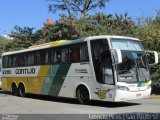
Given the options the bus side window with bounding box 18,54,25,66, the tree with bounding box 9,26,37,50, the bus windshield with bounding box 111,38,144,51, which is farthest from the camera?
the tree with bounding box 9,26,37,50

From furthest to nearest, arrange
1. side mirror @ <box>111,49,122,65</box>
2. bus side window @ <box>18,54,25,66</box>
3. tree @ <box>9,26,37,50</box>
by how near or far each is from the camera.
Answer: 1. tree @ <box>9,26,37,50</box>
2. bus side window @ <box>18,54,25,66</box>
3. side mirror @ <box>111,49,122,65</box>

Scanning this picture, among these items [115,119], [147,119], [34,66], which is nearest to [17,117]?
[115,119]

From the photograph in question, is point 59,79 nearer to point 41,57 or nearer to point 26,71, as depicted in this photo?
point 41,57

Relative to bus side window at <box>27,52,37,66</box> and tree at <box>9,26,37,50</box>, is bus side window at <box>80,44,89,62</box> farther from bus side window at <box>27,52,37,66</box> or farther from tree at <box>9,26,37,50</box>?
tree at <box>9,26,37,50</box>

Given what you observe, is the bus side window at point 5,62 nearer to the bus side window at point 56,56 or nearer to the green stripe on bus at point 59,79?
the green stripe on bus at point 59,79

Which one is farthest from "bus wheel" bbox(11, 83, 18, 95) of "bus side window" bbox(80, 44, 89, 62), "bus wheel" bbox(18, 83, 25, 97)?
"bus side window" bbox(80, 44, 89, 62)

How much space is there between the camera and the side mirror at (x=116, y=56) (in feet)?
51.8

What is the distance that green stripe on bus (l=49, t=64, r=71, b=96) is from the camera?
64.4 feet

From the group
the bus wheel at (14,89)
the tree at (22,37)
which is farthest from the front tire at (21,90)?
the tree at (22,37)

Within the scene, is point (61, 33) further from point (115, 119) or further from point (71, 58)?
point (115, 119)

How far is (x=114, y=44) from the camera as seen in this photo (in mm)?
16969

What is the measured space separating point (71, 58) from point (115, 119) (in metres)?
6.91

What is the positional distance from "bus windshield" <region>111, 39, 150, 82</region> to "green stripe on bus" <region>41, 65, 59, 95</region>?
4318 millimetres

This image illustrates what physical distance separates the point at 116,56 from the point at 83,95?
3.33 metres
